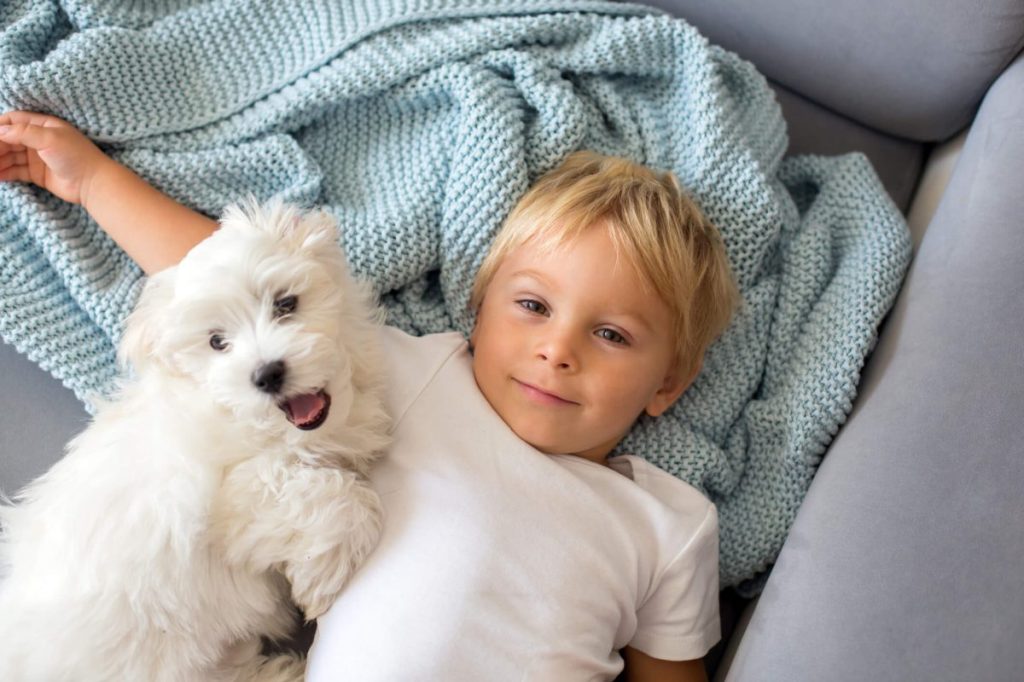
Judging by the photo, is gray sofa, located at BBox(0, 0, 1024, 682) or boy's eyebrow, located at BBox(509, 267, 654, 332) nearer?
gray sofa, located at BBox(0, 0, 1024, 682)

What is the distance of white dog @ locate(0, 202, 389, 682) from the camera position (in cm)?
91

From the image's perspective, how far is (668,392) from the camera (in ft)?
4.28

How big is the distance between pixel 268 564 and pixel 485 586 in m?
0.28

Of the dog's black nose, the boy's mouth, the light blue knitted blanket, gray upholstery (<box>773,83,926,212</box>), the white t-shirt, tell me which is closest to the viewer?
the dog's black nose

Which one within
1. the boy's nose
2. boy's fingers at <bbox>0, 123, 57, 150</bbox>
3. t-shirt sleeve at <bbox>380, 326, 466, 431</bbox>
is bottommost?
t-shirt sleeve at <bbox>380, 326, 466, 431</bbox>

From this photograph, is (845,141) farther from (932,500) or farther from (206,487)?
(206,487)

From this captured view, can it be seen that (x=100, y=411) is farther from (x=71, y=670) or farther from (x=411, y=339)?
(x=411, y=339)

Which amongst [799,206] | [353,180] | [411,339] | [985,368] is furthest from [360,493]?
[799,206]

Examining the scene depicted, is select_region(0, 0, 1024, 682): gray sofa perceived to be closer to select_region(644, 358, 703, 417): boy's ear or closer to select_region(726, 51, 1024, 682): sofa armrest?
select_region(726, 51, 1024, 682): sofa armrest

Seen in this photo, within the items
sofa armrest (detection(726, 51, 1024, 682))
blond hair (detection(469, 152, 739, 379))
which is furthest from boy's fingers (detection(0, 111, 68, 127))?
sofa armrest (detection(726, 51, 1024, 682))

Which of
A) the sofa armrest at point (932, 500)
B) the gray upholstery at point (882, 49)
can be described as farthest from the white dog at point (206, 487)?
the gray upholstery at point (882, 49)

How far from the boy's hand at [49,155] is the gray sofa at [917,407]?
11.2 inches

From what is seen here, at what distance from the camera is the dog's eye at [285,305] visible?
94cm

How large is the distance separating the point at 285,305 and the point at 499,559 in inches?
17.5
